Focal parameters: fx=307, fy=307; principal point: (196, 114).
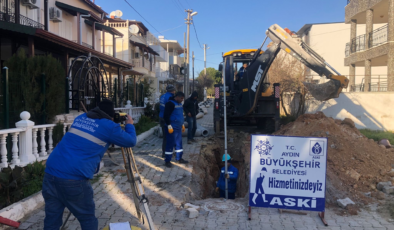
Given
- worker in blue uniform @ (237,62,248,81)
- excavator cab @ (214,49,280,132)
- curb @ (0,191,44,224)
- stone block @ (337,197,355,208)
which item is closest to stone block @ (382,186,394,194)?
stone block @ (337,197,355,208)

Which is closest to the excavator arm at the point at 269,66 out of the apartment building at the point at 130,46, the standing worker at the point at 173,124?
the standing worker at the point at 173,124

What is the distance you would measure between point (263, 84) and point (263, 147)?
26.4ft

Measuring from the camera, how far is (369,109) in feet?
49.1

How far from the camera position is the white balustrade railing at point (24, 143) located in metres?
5.10

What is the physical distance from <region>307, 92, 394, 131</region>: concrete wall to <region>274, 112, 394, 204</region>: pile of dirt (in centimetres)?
613

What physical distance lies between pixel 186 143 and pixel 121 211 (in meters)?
5.89

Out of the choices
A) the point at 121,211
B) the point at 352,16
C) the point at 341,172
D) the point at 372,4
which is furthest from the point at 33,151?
the point at 352,16

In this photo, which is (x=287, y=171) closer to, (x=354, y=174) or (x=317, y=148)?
(x=317, y=148)

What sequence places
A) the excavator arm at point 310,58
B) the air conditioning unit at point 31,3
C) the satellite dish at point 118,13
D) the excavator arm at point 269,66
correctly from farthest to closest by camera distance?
the satellite dish at point 118,13
the air conditioning unit at point 31,3
the excavator arm at point 269,66
the excavator arm at point 310,58

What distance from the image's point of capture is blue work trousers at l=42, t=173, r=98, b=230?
311cm

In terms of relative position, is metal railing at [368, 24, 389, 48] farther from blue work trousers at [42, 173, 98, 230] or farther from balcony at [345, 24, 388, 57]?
blue work trousers at [42, 173, 98, 230]

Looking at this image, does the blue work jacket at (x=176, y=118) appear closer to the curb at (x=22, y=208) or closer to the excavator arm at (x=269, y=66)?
the curb at (x=22, y=208)

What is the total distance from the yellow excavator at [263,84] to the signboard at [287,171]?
160 inches

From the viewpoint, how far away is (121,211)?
15.5 ft
